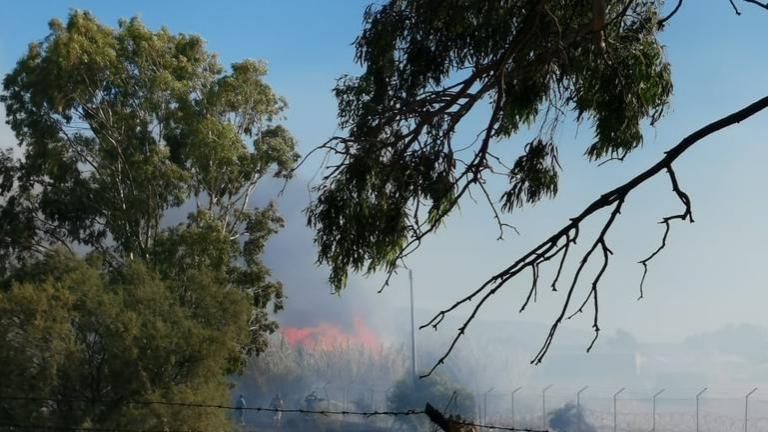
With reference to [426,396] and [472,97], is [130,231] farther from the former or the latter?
[426,396]

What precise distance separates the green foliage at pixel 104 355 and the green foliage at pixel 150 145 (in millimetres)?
2498

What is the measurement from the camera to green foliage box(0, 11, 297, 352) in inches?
1021

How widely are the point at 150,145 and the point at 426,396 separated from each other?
34155 millimetres

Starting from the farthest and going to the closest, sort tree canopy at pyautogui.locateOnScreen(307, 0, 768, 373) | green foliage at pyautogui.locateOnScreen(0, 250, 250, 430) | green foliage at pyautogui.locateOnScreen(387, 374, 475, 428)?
green foliage at pyautogui.locateOnScreen(387, 374, 475, 428)
green foliage at pyautogui.locateOnScreen(0, 250, 250, 430)
tree canopy at pyautogui.locateOnScreen(307, 0, 768, 373)

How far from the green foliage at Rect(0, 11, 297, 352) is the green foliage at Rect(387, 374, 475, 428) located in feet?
92.1

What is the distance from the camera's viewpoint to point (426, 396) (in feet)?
191

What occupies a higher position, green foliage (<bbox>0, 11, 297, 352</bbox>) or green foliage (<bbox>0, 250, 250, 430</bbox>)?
green foliage (<bbox>0, 11, 297, 352</bbox>)

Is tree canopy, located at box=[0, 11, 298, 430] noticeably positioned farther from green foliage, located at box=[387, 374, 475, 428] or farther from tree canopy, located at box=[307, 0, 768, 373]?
green foliage, located at box=[387, 374, 475, 428]

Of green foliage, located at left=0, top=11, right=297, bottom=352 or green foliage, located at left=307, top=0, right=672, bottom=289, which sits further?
green foliage, located at left=0, top=11, right=297, bottom=352

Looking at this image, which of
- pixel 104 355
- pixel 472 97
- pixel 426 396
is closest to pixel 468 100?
pixel 472 97

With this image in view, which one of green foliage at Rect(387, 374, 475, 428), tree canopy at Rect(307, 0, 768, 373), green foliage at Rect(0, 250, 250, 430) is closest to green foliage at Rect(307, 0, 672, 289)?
tree canopy at Rect(307, 0, 768, 373)

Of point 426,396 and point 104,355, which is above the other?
point 104,355

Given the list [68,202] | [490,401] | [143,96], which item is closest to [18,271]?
[68,202]

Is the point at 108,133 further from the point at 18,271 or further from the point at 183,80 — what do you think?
the point at 18,271
